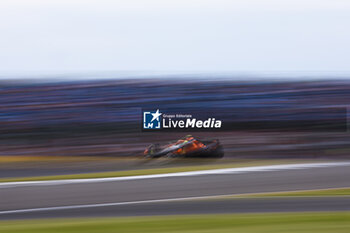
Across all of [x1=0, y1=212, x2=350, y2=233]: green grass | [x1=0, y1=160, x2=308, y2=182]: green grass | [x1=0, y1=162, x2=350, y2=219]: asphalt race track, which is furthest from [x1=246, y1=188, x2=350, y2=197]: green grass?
[x1=0, y1=160, x2=308, y2=182]: green grass

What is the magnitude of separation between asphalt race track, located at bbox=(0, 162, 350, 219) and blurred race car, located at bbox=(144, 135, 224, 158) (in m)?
0.49

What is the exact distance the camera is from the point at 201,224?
11.7ft

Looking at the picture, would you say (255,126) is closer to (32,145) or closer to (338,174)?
(338,174)

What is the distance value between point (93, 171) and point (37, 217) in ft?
7.81

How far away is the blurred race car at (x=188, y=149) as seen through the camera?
6.77 metres

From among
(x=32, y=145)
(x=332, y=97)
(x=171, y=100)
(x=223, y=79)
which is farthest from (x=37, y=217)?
(x=332, y=97)

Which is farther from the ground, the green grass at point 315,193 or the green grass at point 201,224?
the green grass at point 201,224

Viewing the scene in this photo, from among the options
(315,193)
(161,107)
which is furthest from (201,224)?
(161,107)

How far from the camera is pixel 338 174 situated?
606 cm

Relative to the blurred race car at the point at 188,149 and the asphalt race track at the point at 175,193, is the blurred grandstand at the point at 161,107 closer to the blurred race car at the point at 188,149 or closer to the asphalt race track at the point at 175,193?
the blurred race car at the point at 188,149

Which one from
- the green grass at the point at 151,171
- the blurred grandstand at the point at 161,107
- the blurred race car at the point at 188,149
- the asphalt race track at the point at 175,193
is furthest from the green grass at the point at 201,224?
the blurred grandstand at the point at 161,107

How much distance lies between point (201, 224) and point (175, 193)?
1.69 meters

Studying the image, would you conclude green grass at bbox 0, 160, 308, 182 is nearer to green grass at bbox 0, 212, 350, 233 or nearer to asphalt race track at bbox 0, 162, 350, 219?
asphalt race track at bbox 0, 162, 350, 219

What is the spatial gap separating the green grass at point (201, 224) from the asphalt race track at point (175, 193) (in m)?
0.39
